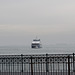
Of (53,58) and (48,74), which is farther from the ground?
(53,58)

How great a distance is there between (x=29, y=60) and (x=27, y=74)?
2.61 meters

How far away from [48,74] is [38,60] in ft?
8.45

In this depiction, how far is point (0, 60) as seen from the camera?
1877 cm

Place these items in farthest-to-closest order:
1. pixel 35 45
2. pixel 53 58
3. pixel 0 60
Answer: pixel 35 45 → pixel 0 60 → pixel 53 58

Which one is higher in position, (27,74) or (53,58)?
(53,58)

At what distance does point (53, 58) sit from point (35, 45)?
139 m

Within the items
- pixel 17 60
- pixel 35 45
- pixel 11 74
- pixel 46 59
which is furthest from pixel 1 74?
pixel 35 45

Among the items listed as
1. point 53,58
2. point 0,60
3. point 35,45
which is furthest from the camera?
point 35,45

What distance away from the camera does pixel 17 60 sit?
17906 millimetres

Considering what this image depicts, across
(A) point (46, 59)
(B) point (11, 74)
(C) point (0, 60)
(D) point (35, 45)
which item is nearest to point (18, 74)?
(B) point (11, 74)

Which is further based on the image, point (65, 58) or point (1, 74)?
point (1, 74)

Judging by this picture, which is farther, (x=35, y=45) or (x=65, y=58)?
(x=35, y=45)

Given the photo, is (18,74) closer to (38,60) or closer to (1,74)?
(1,74)

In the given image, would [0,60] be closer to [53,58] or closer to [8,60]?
[8,60]
